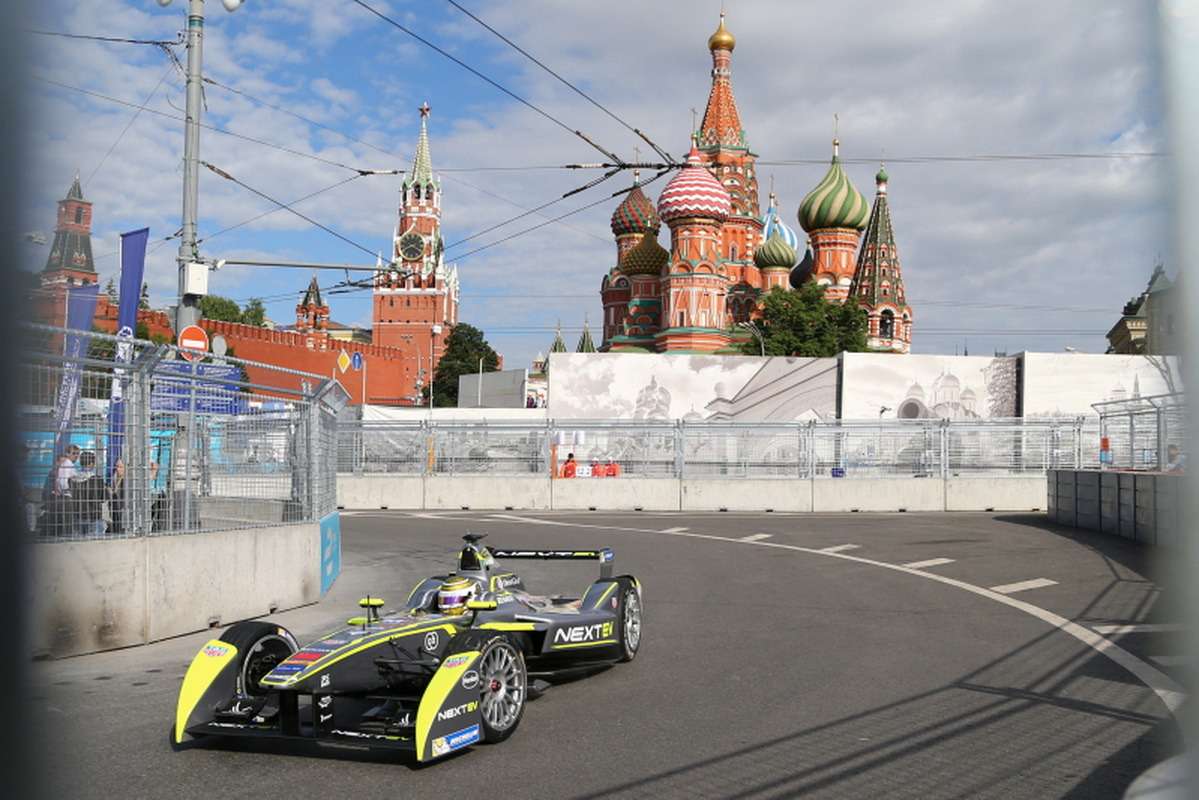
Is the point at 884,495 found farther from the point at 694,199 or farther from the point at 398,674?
the point at 694,199

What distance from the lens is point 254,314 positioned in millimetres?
116938

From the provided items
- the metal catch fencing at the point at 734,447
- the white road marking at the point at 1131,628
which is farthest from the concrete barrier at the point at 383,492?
the white road marking at the point at 1131,628

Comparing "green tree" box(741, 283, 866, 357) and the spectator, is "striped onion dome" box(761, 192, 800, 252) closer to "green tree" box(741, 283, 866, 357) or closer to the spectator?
"green tree" box(741, 283, 866, 357)

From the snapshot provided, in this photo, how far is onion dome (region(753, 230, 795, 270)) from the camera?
87.0 metres

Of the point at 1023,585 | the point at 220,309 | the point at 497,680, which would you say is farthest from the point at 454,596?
the point at 220,309

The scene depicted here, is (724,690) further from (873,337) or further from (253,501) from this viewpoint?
(873,337)

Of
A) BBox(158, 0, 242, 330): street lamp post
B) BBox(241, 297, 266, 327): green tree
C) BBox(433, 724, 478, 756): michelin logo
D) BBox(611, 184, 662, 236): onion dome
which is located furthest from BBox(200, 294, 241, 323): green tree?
BBox(433, 724, 478, 756): michelin logo

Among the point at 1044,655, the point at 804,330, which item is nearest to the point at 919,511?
the point at 1044,655

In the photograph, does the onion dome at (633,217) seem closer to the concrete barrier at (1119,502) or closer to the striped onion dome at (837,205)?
the striped onion dome at (837,205)

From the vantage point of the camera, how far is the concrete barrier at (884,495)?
27.6 m

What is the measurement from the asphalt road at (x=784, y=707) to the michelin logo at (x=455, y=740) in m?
0.11

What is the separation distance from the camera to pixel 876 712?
23.0 feet

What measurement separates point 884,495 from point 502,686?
22511 mm

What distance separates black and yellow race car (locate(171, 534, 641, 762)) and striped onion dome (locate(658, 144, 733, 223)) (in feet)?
208
